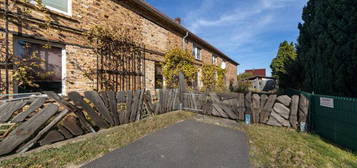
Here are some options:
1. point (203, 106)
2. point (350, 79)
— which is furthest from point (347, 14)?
point (203, 106)

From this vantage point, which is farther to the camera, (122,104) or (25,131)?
(122,104)

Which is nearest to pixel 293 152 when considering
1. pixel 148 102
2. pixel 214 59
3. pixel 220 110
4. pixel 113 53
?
pixel 220 110

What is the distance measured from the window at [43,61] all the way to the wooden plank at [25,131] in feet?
5.74

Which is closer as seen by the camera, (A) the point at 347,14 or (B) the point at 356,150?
(B) the point at 356,150

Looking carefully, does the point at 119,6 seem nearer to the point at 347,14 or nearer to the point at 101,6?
the point at 101,6

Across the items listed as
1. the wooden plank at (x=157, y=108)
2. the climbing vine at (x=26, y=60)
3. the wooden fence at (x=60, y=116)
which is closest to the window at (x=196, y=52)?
the wooden plank at (x=157, y=108)

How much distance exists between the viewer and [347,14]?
454 cm

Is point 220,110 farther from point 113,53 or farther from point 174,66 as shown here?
point 113,53

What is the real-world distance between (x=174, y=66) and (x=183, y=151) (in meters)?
5.80

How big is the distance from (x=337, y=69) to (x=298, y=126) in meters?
2.64

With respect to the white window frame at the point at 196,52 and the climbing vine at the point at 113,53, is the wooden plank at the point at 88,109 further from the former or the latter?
the white window frame at the point at 196,52

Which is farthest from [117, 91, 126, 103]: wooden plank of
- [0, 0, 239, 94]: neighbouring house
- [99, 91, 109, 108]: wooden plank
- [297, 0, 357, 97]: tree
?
[297, 0, 357, 97]: tree

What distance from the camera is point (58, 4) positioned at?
4488 mm

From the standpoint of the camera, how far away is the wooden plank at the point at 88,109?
363 cm
